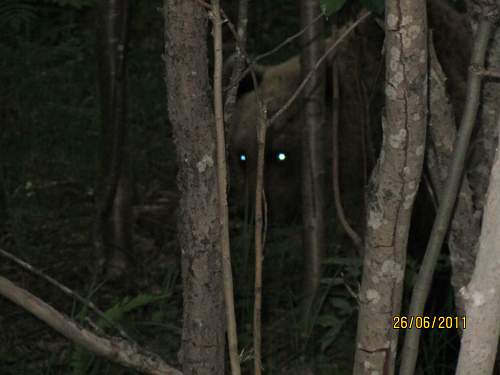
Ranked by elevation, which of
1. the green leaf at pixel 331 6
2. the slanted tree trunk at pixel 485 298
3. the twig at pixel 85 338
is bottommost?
the twig at pixel 85 338

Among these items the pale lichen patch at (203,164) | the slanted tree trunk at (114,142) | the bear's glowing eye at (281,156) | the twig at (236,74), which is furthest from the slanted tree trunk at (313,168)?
the pale lichen patch at (203,164)

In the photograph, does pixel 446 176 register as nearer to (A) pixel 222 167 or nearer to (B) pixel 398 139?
(B) pixel 398 139

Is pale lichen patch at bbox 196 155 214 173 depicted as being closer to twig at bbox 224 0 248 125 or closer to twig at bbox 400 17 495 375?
twig at bbox 224 0 248 125

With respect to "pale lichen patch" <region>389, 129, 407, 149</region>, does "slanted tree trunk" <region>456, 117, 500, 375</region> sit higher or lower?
lower

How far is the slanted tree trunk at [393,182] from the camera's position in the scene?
1.50 m

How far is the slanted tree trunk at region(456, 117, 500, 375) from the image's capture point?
3.75 feet

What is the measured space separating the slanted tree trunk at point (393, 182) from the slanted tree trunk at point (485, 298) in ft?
1.26

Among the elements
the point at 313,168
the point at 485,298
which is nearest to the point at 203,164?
the point at 485,298

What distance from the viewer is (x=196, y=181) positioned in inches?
68.5

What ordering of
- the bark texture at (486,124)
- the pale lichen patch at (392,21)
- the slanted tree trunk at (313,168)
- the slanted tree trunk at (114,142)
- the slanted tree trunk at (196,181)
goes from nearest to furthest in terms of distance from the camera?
the pale lichen patch at (392,21), the slanted tree trunk at (196,181), the bark texture at (486,124), the slanted tree trunk at (313,168), the slanted tree trunk at (114,142)

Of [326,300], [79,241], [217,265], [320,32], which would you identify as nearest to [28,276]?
[79,241]

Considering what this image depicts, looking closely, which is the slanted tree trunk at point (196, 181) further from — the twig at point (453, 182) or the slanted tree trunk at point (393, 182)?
the twig at point (453, 182)

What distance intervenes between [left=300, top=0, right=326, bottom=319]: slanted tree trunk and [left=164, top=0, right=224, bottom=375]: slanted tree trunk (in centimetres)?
118

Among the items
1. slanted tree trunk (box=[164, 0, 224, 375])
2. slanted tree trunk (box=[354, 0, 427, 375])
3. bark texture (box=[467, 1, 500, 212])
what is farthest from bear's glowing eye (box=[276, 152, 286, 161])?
slanted tree trunk (box=[354, 0, 427, 375])
